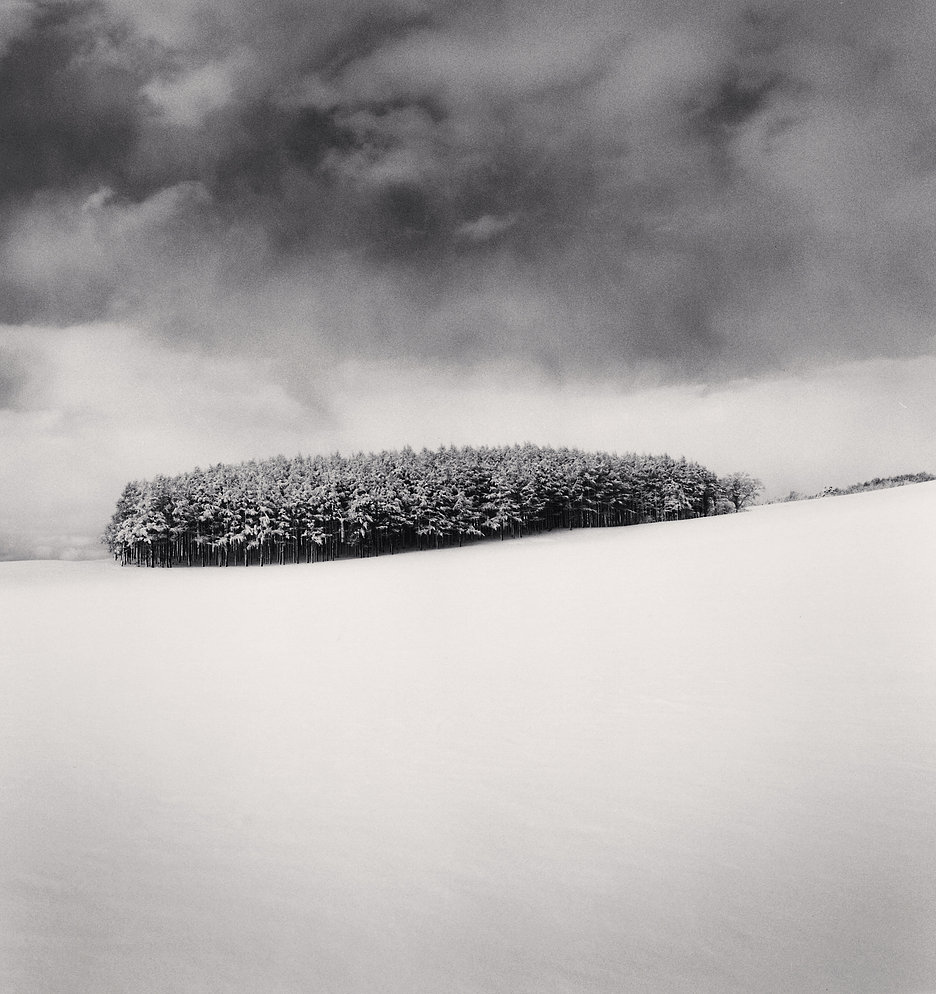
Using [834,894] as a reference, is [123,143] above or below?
above

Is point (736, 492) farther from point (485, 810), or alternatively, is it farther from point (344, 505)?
point (485, 810)

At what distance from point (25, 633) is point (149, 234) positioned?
Result: 917 centimetres

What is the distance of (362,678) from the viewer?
829 centimetres

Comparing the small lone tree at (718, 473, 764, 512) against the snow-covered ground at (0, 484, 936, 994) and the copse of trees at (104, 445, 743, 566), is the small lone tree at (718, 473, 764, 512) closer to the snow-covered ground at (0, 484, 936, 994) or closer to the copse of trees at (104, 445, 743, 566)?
the copse of trees at (104, 445, 743, 566)

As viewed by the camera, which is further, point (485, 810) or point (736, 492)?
point (736, 492)

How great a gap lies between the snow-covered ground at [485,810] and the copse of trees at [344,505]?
26.6 metres

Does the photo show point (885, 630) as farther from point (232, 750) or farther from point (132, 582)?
point (132, 582)

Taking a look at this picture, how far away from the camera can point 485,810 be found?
4.39 metres

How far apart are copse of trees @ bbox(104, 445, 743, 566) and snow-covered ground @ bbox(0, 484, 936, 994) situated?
26619 mm

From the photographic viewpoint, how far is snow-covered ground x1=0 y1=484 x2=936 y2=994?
2.88 meters

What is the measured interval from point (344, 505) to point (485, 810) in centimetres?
3448

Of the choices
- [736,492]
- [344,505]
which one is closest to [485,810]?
[344,505]

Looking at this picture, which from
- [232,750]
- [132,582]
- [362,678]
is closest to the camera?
[232,750]

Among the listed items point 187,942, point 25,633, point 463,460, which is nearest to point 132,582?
point 25,633
